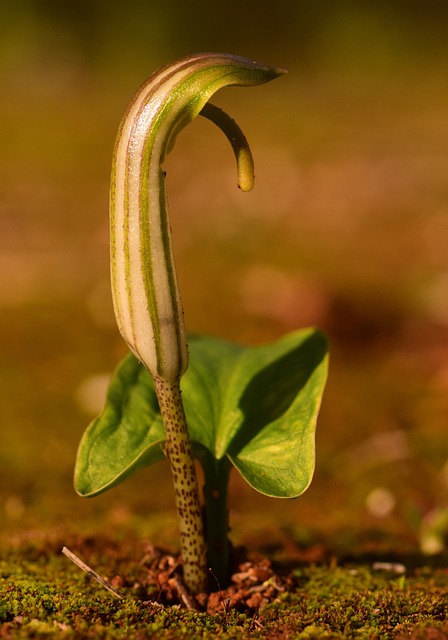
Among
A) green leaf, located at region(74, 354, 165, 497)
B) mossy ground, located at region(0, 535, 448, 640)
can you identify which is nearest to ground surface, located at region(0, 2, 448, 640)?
mossy ground, located at region(0, 535, 448, 640)

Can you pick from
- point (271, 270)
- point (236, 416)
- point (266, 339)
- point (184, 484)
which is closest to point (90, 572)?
point (184, 484)

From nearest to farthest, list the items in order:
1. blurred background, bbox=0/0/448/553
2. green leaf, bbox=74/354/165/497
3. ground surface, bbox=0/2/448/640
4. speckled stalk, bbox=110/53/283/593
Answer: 1. speckled stalk, bbox=110/53/283/593
2. green leaf, bbox=74/354/165/497
3. ground surface, bbox=0/2/448/640
4. blurred background, bbox=0/0/448/553

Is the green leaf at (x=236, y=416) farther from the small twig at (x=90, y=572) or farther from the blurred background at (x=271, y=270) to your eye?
the blurred background at (x=271, y=270)

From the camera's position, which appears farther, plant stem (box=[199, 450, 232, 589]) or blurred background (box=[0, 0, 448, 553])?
blurred background (box=[0, 0, 448, 553])

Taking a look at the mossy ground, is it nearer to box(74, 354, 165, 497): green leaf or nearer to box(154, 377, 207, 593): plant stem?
box(154, 377, 207, 593): plant stem

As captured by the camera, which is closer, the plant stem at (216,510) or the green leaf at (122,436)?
the green leaf at (122,436)

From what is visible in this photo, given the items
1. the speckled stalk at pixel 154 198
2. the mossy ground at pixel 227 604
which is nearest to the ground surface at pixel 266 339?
the mossy ground at pixel 227 604
